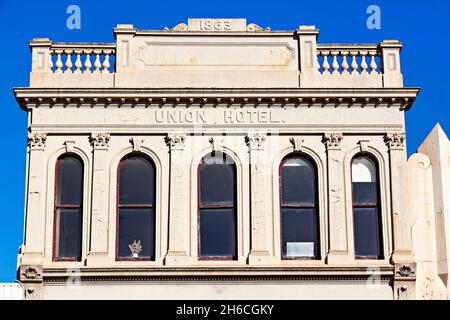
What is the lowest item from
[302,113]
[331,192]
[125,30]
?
[331,192]

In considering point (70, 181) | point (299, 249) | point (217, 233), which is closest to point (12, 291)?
point (70, 181)

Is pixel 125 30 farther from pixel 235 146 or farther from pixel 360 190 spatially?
pixel 360 190

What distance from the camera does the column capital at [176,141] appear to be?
1147 inches

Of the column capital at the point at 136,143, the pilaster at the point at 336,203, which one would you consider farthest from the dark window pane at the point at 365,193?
the column capital at the point at 136,143

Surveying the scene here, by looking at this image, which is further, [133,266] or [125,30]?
[125,30]

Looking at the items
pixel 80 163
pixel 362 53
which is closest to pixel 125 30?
pixel 80 163

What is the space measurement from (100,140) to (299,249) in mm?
5837

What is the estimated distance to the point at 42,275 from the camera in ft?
91.8

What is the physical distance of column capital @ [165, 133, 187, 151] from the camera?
29.1 m

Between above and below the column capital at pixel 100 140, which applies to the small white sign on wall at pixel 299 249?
below

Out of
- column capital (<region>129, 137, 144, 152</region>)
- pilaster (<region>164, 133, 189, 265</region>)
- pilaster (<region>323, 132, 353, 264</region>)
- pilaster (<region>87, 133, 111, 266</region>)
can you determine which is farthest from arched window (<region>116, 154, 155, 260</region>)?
pilaster (<region>323, 132, 353, 264</region>)

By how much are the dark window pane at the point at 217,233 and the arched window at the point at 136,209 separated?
1.30 m

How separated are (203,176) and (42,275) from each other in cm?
483

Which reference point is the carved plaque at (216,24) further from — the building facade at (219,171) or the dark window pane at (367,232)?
the dark window pane at (367,232)
